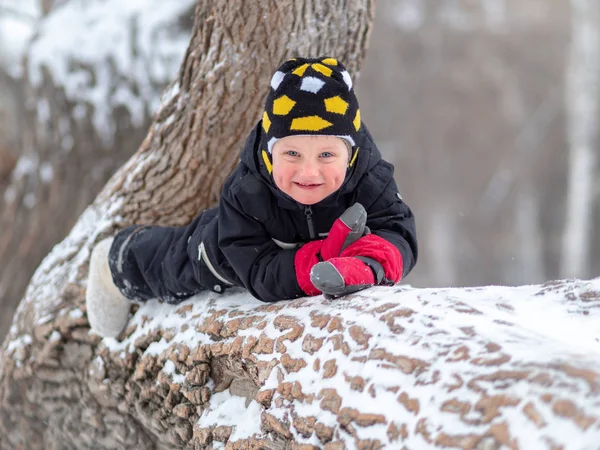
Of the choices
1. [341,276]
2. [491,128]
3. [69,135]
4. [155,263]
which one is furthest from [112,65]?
[491,128]

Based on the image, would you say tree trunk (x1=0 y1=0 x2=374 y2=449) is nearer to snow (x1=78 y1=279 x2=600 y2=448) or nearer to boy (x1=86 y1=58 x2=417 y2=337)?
boy (x1=86 y1=58 x2=417 y2=337)

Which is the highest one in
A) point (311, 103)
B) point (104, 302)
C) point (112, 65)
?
point (112, 65)

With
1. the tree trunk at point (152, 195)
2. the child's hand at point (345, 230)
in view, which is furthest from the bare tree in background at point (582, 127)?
the child's hand at point (345, 230)

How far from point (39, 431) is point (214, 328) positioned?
141 centimetres

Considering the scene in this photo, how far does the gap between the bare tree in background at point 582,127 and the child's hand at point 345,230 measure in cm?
968

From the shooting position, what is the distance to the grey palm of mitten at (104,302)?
2641 millimetres

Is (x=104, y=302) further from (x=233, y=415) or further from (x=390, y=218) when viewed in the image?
(x=390, y=218)

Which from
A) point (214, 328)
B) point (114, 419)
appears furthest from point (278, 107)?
point (114, 419)

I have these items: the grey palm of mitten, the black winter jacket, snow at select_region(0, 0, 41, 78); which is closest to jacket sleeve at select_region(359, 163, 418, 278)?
the black winter jacket

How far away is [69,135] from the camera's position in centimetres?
464

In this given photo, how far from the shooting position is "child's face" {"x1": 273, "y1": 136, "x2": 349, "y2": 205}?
1.96 m

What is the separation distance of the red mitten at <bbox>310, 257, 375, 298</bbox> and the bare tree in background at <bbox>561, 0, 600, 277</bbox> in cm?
980

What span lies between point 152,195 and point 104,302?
1.76 feet

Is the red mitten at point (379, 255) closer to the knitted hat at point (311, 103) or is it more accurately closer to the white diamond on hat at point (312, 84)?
the knitted hat at point (311, 103)
